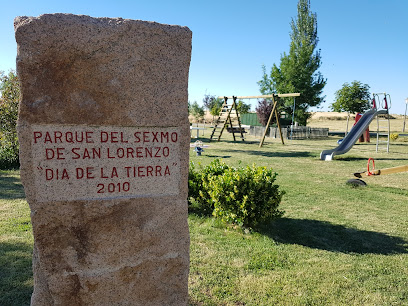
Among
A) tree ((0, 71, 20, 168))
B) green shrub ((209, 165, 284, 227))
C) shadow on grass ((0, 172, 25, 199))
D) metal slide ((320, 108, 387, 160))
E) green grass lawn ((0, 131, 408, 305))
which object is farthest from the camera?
metal slide ((320, 108, 387, 160))

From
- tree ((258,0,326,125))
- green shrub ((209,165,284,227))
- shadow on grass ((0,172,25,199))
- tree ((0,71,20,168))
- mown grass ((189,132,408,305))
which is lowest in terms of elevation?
mown grass ((189,132,408,305))

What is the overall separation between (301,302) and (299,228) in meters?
2.01

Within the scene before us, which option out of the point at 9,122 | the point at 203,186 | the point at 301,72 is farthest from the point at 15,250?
the point at 301,72

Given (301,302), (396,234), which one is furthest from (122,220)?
(396,234)

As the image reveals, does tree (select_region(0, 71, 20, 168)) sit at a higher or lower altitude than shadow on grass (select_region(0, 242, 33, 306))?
higher

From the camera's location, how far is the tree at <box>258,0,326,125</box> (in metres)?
31.7

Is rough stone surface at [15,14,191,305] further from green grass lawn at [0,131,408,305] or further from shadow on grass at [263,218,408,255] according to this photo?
shadow on grass at [263,218,408,255]

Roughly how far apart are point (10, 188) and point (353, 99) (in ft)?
104

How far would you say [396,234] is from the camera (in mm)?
4941

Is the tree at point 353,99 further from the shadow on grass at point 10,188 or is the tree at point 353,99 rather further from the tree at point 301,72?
the shadow on grass at point 10,188

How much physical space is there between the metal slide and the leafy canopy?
16.9 metres

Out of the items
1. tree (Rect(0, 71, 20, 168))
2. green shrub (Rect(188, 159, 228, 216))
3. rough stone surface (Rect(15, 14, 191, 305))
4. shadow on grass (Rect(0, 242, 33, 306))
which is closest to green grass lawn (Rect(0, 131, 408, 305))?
shadow on grass (Rect(0, 242, 33, 306))

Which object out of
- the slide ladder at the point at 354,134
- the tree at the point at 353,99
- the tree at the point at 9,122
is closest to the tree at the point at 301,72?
the tree at the point at 353,99

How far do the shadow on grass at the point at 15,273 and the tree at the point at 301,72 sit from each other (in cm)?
2943
